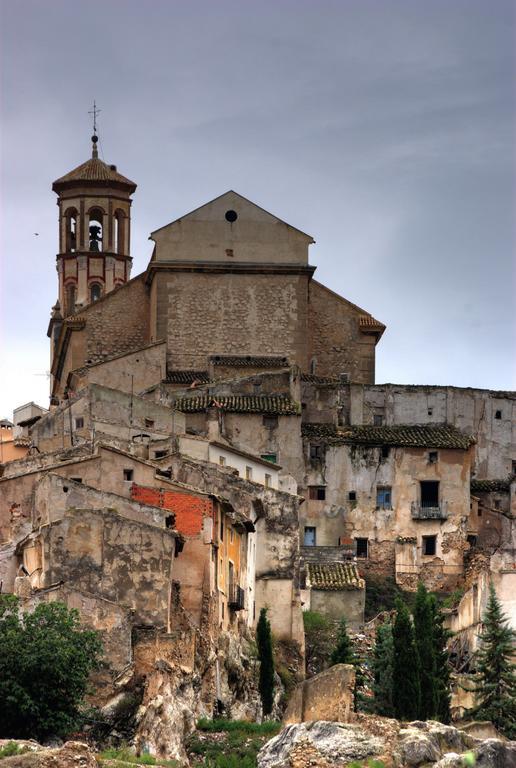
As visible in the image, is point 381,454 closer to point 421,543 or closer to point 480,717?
point 421,543

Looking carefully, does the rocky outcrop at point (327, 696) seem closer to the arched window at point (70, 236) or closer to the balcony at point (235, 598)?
the balcony at point (235, 598)

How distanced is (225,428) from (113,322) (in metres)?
11.3

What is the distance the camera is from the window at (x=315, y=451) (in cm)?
7988

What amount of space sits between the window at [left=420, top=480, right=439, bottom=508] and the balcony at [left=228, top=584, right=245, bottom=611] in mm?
17501

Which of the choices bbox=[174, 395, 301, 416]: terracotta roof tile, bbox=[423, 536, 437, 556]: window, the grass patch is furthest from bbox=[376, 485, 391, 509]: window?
the grass patch

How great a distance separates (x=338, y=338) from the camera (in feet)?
289

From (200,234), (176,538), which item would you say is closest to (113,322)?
(200,234)

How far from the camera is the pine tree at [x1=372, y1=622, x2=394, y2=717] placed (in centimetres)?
5803

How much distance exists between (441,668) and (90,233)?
5235 cm

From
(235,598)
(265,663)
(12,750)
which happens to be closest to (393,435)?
(235,598)

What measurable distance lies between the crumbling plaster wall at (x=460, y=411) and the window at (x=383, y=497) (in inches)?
140

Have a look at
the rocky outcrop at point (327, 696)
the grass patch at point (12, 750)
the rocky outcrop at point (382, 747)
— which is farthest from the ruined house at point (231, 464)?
the rocky outcrop at point (382, 747)

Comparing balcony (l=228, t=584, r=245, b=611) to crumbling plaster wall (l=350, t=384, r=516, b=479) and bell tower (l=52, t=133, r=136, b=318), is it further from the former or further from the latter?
bell tower (l=52, t=133, r=136, b=318)

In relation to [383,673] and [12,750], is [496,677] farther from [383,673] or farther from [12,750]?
[12,750]
